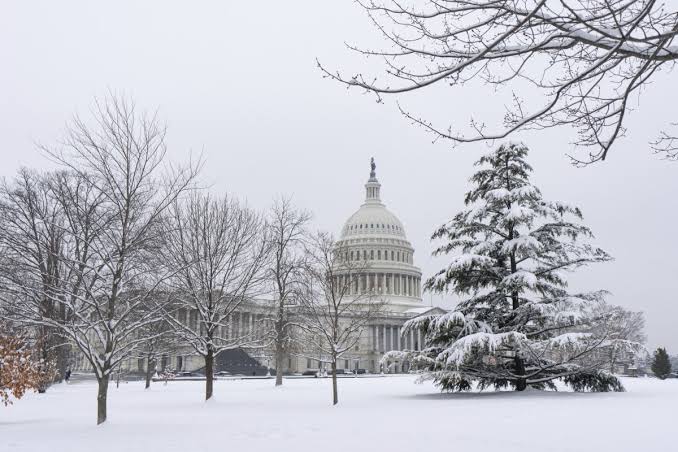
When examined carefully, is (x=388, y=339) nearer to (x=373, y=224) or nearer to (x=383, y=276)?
(x=383, y=276)

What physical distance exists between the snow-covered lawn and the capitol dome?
343 ft

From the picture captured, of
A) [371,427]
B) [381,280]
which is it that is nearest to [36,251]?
[371,427]

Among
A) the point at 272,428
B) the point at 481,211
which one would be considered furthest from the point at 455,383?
the point at 272,428

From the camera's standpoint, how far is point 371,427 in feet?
48.6

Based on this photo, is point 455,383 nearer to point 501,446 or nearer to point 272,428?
point 272,428

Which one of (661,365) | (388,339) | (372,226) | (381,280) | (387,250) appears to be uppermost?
(372,226)

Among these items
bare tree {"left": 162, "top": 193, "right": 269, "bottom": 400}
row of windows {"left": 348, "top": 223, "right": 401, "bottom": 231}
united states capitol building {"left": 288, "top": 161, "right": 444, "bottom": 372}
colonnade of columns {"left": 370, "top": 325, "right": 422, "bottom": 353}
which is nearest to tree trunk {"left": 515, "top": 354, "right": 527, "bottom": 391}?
bare tree {"left": 162, "top": 193, "right": 269, "bottom": 400}

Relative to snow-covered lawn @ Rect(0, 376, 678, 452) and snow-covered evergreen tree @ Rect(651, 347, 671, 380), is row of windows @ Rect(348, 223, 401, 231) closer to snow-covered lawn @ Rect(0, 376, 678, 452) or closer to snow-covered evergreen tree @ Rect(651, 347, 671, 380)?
snow-covered evergreen tree @ Rect(651, 347, 671, 380)

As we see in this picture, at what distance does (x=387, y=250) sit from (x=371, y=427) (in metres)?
120

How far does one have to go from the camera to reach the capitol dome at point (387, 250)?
130 metres

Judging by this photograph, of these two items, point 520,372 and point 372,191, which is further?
point 372,191

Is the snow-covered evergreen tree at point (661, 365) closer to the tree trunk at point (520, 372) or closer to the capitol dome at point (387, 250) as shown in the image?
the tree trunk at point (520, 372)

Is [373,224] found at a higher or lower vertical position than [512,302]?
higher

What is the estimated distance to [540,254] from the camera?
1011 inches
